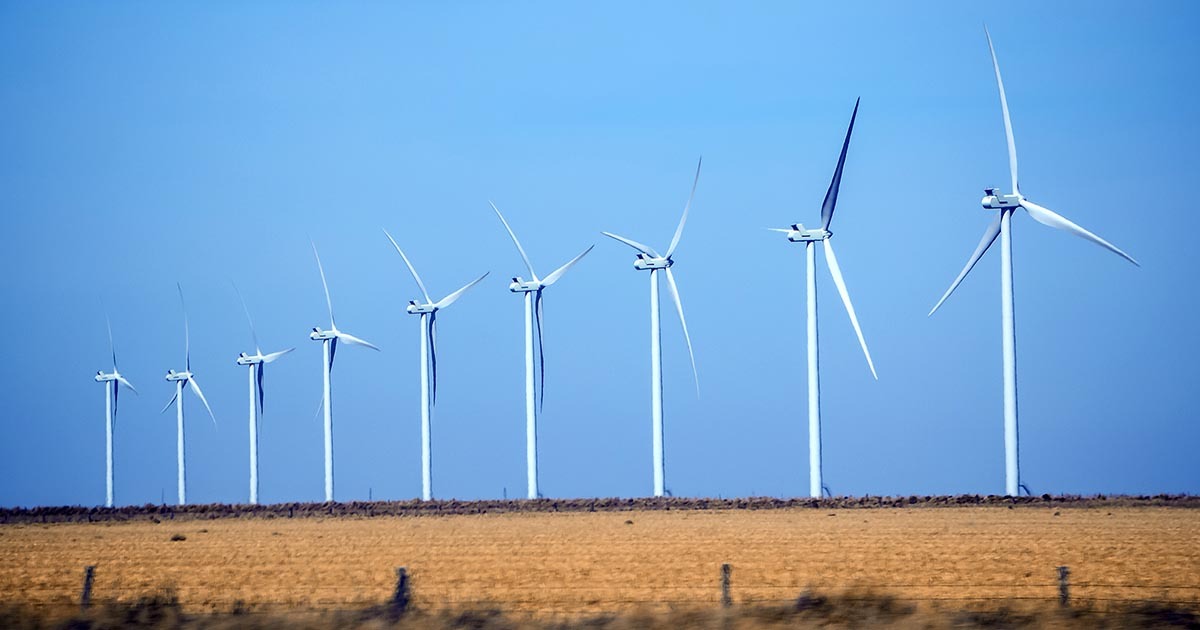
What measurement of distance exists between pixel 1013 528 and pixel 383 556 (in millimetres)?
21543

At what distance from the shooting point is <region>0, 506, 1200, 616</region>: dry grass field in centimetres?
2902

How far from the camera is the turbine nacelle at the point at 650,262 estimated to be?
7475cm

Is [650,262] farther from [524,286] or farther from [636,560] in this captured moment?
[636,560]

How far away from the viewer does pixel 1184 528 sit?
4988 cm

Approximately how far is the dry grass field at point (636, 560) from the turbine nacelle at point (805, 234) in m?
12.2

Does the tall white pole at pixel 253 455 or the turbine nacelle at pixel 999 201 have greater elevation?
the turbine nacelle at pixel 999 201

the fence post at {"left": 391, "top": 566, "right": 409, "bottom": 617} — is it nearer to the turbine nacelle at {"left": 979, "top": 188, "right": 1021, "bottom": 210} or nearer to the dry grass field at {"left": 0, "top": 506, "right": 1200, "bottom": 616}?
the dry grass field at {"left": 0, "top": 506, "right": 1200, "bottom": 616}

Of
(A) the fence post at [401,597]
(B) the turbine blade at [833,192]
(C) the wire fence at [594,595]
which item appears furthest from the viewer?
(B) the turbine blade at [833,192]

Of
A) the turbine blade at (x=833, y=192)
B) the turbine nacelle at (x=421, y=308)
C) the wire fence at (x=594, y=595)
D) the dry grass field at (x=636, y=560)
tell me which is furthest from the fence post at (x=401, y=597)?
the turbine nacelle at (x=421, y=308)

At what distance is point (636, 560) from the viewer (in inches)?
1544

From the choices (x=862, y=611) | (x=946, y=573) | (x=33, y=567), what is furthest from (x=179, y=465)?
(x=862, y=611)

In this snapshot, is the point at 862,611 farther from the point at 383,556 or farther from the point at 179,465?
the point at 179,465

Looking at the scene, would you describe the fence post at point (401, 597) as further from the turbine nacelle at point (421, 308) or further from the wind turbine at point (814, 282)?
the turbine nacelle at point (421, 308)

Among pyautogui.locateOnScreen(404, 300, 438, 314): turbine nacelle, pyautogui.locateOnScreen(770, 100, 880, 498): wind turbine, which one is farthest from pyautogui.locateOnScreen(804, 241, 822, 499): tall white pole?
pyautogui.locateOnScreen(404, 300, 438, 314): turbine nacelle
